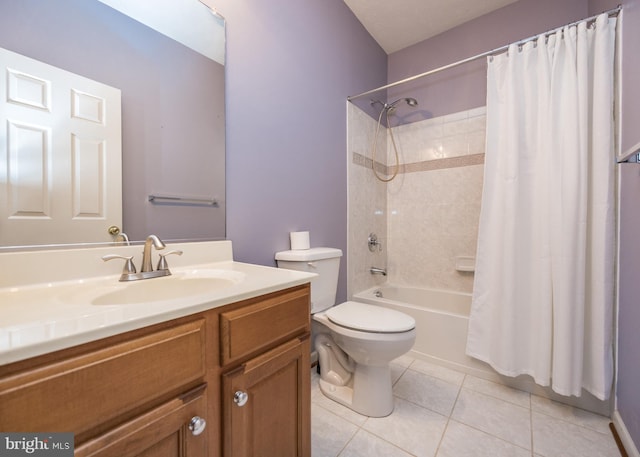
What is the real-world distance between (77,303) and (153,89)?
2.67 feet

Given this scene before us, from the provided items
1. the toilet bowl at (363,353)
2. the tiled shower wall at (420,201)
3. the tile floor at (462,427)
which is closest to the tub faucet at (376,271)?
the tiled shower wall at (420,201)

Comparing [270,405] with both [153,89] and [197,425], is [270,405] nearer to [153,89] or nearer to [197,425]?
[197,425]

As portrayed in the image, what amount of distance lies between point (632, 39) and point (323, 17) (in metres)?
1.56

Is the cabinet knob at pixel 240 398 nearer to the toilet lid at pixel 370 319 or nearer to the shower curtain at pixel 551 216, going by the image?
the toilet lid at pixel 370 319

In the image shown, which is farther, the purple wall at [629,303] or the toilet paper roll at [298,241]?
the toilet paper roll at [298,241]

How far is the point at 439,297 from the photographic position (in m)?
2.19

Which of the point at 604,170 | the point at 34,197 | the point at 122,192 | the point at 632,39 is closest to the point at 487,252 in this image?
the point at 604,170

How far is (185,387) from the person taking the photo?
57 centimetres

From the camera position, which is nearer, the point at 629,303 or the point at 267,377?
the point at 267,377

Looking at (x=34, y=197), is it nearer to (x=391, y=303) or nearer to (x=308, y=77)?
(x=308, y=77)

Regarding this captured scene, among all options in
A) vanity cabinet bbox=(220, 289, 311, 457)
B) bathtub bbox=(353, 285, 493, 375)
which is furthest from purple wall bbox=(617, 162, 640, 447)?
vanity cabinet bbox=(220, 289, 311, 457)

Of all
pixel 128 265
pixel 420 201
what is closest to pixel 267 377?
pixel 128 265

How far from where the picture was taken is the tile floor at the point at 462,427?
1097mm

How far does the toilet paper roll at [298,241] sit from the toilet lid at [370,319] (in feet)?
1.25
